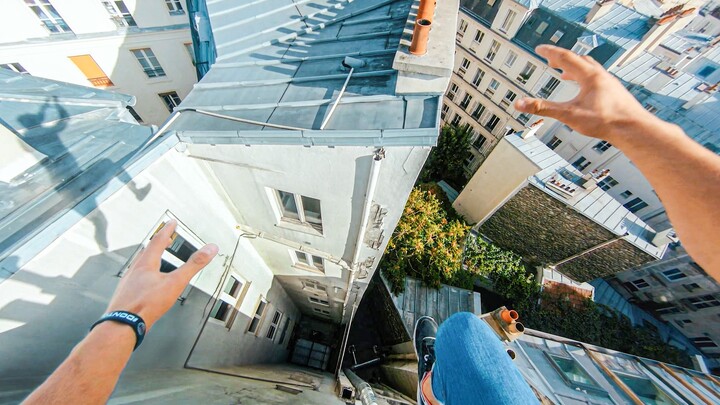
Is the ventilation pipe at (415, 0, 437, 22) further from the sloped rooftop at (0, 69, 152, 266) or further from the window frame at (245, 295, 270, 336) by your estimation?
the window frame at (245, 295, 270, 336)

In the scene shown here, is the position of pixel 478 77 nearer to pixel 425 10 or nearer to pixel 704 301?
pixel 704 301

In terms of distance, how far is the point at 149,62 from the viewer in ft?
45.0

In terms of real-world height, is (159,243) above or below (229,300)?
below

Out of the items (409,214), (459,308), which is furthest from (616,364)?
(409,214)

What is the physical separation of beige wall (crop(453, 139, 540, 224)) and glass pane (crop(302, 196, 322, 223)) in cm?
1183

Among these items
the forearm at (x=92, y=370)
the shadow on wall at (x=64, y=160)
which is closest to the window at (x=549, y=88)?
the shadow on wall at (x=64, y=160)

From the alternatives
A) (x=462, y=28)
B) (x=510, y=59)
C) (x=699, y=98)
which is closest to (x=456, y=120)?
(x=510, y=59)

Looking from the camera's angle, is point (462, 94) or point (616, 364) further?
point (462, 94)

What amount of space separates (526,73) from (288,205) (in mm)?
20107

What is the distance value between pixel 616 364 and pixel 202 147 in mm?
13207

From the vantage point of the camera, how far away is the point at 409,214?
13.1 m

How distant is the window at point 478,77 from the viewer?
2048 centimetres

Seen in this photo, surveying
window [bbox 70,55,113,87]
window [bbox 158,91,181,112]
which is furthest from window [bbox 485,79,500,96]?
window [bbox 70,55,113,87]

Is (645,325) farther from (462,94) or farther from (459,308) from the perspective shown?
(462,94)
